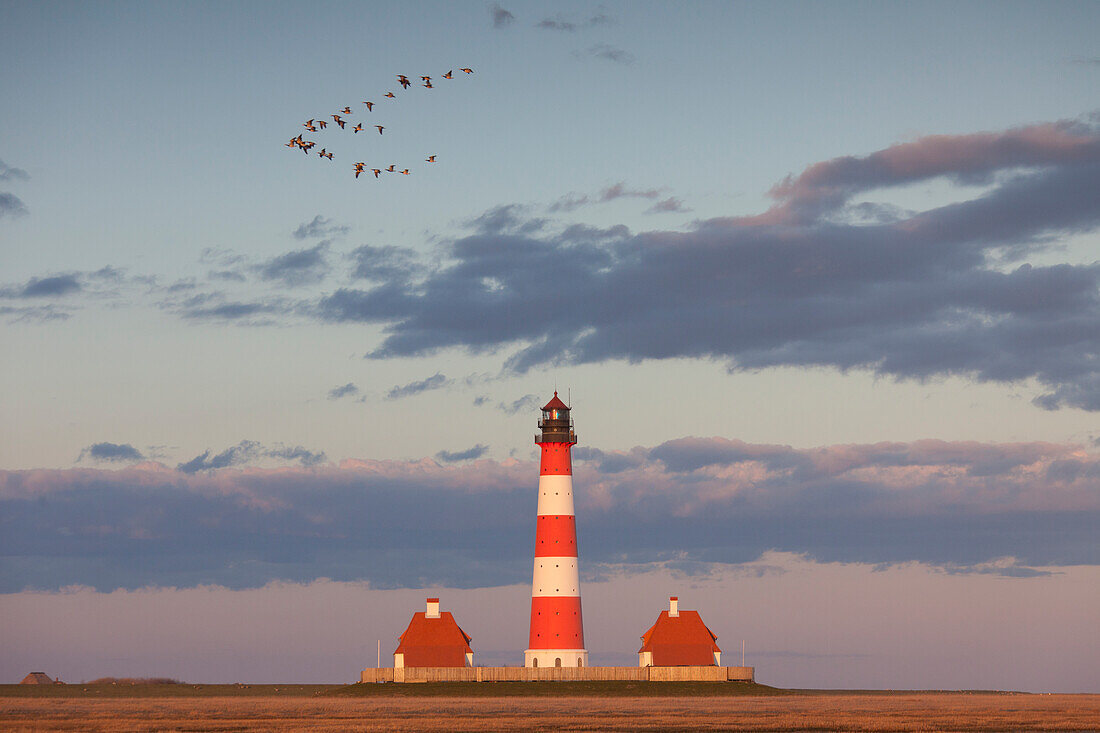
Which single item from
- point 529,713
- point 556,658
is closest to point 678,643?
point 556,658

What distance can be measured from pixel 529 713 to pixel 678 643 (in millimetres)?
31276

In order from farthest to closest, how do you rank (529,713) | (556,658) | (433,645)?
1. (433,645)
2. (556,658)
3. (529,713)

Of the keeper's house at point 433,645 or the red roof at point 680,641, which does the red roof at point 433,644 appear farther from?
the red roof at point 680,641

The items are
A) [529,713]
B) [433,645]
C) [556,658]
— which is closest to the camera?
[529,713]

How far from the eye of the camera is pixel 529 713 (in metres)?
72.4

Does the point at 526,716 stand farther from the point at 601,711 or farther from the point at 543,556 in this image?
the point at 543,556

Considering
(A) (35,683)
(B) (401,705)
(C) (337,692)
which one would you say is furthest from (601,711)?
(A) (35,683)

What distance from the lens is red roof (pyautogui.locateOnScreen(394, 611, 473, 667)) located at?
101 m

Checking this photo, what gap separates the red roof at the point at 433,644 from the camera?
101m

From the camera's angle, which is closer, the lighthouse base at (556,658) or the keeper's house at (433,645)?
→ the lighthouse base at (556,658)

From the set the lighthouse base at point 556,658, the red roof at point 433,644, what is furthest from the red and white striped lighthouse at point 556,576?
the red roof at point 433,644

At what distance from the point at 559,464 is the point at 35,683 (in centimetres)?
4699

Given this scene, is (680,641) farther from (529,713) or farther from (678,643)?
(529,713)

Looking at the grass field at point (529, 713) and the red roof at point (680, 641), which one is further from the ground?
the red roof at point (680, 641)
